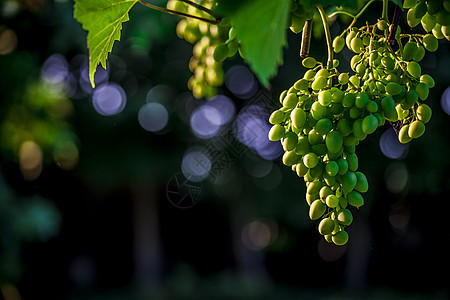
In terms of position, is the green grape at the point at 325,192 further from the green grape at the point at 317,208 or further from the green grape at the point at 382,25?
the green grape at the point at 382,25

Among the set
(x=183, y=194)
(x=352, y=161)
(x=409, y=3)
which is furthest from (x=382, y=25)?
(x=183, y=194)

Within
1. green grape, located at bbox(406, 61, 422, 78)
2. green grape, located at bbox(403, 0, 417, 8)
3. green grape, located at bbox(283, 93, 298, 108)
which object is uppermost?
green grape, located at bbox(403, 0, 417, 8)

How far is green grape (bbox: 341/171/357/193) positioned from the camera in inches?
19.3

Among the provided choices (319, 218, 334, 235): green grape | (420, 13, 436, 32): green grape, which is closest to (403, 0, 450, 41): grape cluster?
(420, 13, 436, 32): green grape

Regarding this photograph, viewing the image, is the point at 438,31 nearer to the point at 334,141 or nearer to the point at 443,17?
the point at 443,17

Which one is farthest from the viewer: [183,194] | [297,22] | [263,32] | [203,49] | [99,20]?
[183,194]

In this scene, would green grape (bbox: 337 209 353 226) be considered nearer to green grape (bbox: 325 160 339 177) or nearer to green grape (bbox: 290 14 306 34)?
green grape (bbox: 325 160 339 177)

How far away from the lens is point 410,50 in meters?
0.49

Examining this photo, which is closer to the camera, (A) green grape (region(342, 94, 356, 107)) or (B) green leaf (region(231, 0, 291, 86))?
(B) green leaf (region(231, 0, 291, 86))

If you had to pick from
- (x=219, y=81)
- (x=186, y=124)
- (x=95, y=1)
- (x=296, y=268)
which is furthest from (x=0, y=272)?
(x=296, y=268)

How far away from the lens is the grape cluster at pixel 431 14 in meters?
0.45

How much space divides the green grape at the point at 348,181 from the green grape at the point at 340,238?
4 cm

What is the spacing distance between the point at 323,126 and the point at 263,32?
0.15 metres

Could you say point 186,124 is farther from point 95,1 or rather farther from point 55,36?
point 95,1
